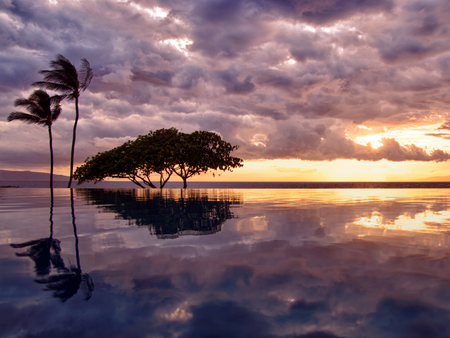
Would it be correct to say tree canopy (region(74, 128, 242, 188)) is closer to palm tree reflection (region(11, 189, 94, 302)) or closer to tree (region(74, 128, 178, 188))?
tree (region(74, 128, 178, 188))

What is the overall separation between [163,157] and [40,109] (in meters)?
12.2

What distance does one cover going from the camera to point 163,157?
29188 mm

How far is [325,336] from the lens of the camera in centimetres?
200

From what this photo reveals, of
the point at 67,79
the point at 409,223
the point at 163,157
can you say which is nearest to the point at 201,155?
the point at 163,157

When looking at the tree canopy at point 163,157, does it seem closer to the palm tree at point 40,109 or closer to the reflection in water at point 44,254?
the palm tree at point 40,109

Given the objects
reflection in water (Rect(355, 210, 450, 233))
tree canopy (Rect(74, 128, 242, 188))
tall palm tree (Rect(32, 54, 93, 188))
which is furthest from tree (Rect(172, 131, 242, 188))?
reflection in water (Rect(355, 210, 450, 233))

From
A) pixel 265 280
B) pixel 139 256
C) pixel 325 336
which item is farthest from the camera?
pixel 139 256

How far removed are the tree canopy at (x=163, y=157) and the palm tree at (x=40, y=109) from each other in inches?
229

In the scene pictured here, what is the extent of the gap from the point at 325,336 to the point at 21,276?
3118mm

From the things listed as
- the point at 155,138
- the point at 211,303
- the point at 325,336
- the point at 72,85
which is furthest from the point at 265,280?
the point at 155,138

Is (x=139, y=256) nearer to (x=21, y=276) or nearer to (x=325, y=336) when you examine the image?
(x=21, y=276)

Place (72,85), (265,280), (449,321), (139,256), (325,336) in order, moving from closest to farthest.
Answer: (325,336), (449,321), (265,280), (139,256), (72,85)

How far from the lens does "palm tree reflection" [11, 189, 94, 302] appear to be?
2660mm

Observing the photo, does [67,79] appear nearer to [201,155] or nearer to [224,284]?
[201,155]
